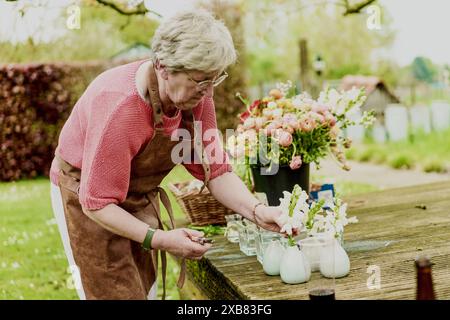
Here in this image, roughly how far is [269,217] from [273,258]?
0.47 ft

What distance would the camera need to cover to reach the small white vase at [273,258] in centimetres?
193

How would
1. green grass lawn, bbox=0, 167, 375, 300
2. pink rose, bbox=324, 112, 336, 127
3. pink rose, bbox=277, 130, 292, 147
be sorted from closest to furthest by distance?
pink rose, bbox=277, 130, 292, 147
pink rose, bbox=324, 112, 336, 127
green grass lawn, bbox=0, 167, 375, 300

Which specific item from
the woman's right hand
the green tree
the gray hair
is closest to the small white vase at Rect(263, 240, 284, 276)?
the woman's right hand

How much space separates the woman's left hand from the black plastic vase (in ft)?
1.71

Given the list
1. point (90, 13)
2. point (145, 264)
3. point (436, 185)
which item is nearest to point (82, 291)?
point (145, 264)

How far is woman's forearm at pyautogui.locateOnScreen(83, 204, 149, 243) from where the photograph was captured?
68.3 inches

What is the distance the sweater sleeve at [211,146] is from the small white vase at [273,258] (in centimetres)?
34

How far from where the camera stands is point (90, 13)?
1371 cm

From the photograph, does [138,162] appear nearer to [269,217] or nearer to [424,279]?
[269,217]

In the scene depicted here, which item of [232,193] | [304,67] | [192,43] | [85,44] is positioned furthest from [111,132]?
[85,44]

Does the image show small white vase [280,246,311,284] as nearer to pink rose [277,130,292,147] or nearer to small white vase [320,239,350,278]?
small white vase [320,239,350,278]

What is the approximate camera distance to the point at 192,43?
164 centimetres

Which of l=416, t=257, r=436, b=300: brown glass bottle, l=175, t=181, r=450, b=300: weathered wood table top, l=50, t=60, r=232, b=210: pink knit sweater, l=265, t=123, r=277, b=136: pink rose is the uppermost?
l=50, t=60, r=232, b=210: pink knit sweater

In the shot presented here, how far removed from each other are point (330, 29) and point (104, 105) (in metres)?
13.3
